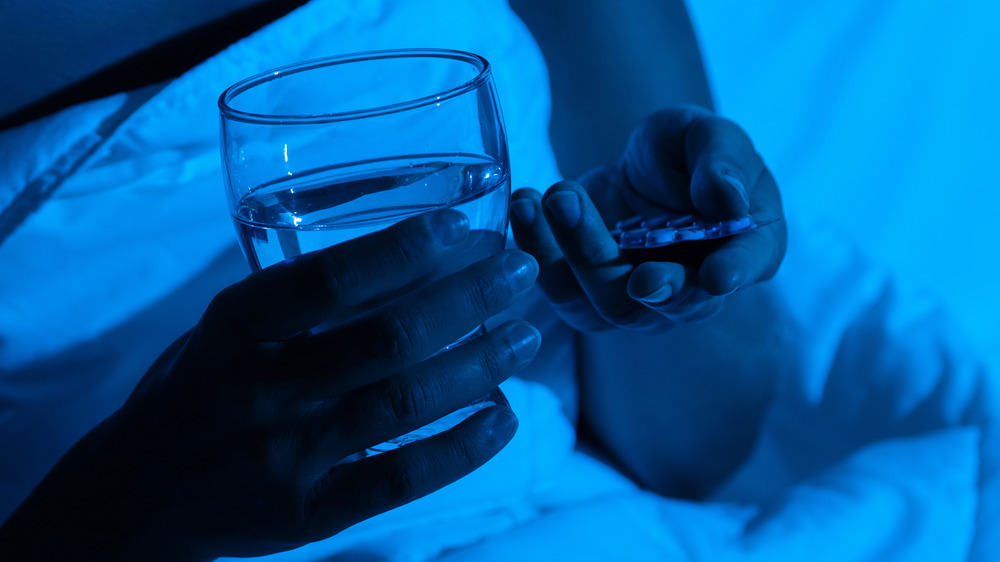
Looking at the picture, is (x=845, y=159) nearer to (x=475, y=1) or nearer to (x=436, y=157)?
(x=475, y=1)

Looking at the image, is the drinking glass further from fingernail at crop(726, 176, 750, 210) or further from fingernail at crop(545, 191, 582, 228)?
fingernail at crop(726, 176, 750, 210)

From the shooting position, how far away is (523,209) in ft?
1.64

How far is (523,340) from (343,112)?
135mm

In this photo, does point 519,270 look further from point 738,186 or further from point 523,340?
point 738,186

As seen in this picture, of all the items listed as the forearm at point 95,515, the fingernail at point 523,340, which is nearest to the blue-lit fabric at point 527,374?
the forearm at point 95,515

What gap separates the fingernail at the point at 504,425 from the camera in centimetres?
39

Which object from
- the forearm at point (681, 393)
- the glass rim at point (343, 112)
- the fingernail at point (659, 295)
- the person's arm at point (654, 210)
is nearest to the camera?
the glass rim at point (343, 112)

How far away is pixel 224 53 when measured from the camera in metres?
0.61

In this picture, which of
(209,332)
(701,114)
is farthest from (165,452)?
(701,114)

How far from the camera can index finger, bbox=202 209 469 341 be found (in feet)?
1.07

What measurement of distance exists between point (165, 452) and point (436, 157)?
20 centimetres

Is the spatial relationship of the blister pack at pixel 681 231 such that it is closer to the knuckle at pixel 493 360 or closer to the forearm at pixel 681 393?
the knuckle at pixel 493 360

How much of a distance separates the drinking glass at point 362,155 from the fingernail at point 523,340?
4 cm

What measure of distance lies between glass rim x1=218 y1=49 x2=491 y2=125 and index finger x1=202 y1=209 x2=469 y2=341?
46 mm
